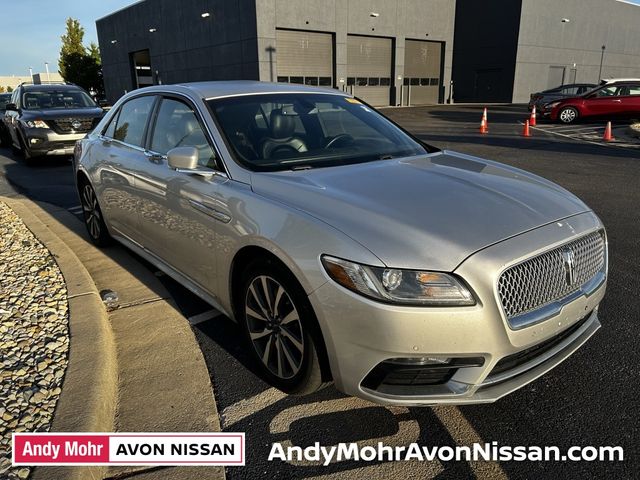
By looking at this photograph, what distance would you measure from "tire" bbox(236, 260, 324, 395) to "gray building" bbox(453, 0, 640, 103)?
41.2 metres

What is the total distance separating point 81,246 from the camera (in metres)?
5.54

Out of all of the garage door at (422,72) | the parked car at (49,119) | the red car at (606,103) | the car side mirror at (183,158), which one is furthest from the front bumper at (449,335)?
the garage door at (422,72)

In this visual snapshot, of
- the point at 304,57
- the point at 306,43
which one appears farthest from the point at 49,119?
the point at 306,43

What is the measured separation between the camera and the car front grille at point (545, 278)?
224cm

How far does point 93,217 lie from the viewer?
539 cm

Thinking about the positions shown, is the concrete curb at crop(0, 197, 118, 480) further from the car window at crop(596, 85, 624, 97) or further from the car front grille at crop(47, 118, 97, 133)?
the car window at crop(596, 85, 624, 97)

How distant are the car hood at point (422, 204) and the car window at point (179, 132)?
616mm

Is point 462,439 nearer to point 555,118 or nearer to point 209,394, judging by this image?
point 209,394

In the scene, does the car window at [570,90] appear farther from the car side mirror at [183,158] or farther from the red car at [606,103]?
the car side mirror at [183,158]

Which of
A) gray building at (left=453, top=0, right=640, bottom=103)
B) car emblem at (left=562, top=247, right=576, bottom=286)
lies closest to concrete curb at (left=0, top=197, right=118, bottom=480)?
car emblem at (left=562, top=247, right=576, bottom=286)

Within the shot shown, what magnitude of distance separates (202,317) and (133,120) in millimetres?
1983

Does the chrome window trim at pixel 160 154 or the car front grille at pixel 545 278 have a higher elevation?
the chrome window trim at pixel 160 154

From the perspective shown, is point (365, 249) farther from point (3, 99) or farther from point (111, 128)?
point (3, 99)

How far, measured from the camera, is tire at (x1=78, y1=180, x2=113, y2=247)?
523 cm
